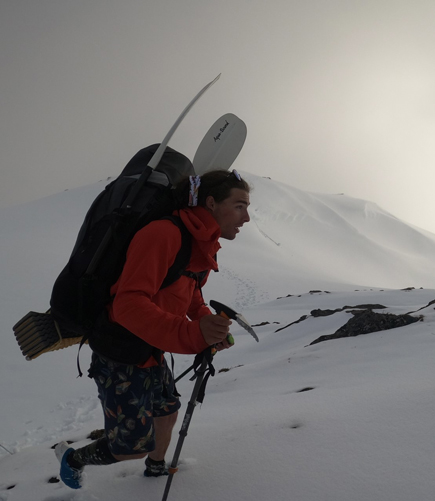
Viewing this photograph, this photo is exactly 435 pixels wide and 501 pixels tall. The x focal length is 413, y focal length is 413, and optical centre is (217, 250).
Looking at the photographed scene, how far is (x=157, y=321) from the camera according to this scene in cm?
185

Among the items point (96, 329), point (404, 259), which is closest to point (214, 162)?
point (96, 329)

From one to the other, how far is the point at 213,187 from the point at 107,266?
699mm

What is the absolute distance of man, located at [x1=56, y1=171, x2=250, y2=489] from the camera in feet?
6.15

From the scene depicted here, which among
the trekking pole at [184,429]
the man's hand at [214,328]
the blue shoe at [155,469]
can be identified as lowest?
the blue shoe at [155,469]

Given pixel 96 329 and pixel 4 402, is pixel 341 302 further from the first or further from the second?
pixel 96 329

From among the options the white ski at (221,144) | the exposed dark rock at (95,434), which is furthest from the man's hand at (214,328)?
the exposed dark rock at (95,434)

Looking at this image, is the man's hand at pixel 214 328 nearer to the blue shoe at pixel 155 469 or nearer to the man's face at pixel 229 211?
the man's face at pixel 229 211

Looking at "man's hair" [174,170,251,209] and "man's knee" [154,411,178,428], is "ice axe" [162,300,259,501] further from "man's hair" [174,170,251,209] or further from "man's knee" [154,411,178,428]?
"man's hair" [174,170,251,209]

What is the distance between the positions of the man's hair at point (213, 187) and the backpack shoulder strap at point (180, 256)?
0.17 meters

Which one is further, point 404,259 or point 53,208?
point 404,259

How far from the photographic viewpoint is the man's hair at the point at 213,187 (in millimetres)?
2207

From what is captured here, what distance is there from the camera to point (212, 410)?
371cm

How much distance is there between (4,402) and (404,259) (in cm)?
4242

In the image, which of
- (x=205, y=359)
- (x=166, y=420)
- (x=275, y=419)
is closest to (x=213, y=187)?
(x=205, y=359)
